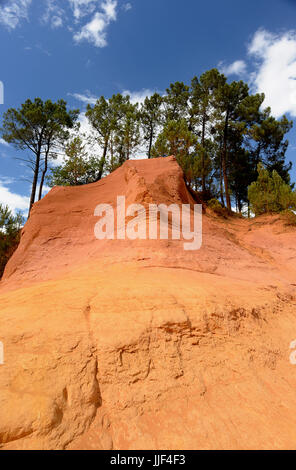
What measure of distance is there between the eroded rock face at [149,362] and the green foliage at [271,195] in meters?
10.3

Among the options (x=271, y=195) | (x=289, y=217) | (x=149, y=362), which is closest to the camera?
(x=149, y=362)

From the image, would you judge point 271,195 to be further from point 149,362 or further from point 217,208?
point 149,362

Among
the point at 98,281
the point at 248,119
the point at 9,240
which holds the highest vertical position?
the point at 248,119

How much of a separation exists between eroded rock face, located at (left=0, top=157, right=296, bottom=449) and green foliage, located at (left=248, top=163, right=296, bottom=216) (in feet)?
33.7

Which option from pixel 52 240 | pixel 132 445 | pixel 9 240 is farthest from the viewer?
pixel 9 240

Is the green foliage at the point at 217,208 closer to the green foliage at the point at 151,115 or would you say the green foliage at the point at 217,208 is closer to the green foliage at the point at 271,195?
the green foliage at the point at 271,195

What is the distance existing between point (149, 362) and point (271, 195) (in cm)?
1421

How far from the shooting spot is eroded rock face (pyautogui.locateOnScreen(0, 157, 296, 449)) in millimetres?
2043

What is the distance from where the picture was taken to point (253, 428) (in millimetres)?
2166

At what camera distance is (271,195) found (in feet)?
47.2

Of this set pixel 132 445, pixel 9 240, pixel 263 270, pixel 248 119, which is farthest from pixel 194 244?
pixel 248 119

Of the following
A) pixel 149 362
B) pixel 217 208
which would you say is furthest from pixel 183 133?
pixel 149 362

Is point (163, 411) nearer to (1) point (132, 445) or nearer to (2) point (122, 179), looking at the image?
(1) point (132, 445)
